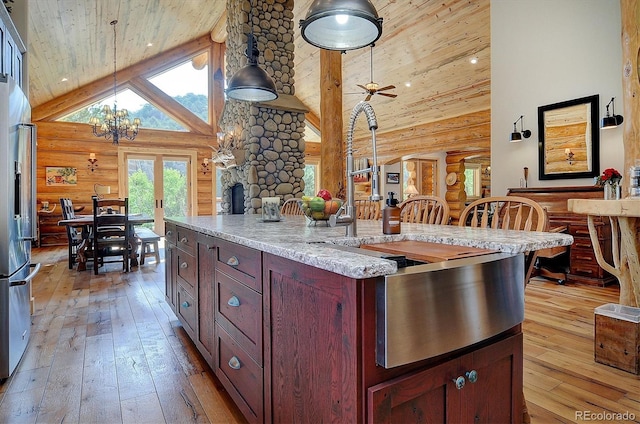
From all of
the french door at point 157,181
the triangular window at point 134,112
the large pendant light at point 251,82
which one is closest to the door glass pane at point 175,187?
the french door at point 157,181

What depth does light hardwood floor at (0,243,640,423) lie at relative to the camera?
5.81 ft

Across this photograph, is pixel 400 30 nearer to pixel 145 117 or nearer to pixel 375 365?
pixel 145 117

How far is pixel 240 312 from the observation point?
1567 mm

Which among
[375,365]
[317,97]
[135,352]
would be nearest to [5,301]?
[135,352]

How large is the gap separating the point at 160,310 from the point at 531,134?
526cm

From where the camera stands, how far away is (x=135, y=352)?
2477 millimetres

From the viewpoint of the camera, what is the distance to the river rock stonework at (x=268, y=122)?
5.34m

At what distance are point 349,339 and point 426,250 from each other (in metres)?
0.51

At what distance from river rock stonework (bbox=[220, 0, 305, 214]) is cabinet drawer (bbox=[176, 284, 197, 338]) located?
266 centimetres

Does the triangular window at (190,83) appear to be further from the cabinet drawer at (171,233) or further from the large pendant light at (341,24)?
the large pendant light at (341,24)


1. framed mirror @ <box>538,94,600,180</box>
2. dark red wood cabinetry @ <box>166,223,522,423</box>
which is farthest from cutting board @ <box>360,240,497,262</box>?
framed mirror @ <box>538,94,600,180</box>

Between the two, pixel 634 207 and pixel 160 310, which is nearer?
pixel 634 207

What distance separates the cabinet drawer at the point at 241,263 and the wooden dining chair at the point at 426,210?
100cm

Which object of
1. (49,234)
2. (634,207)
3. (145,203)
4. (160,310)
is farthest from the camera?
(145,203)
